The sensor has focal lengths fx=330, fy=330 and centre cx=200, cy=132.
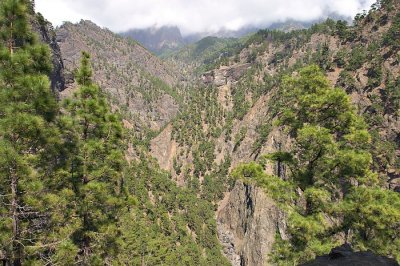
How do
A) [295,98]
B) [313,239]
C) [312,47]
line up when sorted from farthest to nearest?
1. [312,47]
2. [295,98]
3. [313,239]

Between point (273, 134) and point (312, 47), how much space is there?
3517 inches

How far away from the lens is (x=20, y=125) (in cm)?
1183

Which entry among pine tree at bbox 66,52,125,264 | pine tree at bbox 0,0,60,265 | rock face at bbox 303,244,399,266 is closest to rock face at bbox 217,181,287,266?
pine tree at bbox 66,52,125,264

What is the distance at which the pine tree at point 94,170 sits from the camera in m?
17.0

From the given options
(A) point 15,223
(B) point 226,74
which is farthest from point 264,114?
(A) point 15,223

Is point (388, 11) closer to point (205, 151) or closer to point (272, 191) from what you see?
point (205, 151)

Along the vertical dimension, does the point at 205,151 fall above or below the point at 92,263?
below

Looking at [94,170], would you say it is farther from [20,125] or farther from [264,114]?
[264,114]

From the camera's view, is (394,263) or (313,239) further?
(313,239)

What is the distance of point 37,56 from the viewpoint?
42.3ft

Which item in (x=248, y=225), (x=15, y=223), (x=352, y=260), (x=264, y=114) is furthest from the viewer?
(x=264, y=114)

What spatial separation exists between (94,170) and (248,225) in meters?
77.5

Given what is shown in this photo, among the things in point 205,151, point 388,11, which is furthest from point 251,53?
point 388,11

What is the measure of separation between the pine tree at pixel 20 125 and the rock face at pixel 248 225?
56.0 metres
